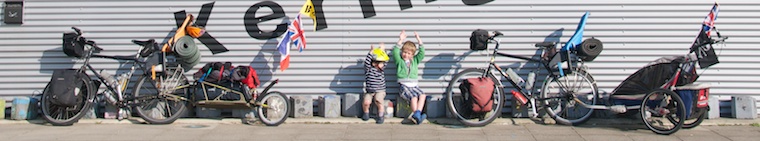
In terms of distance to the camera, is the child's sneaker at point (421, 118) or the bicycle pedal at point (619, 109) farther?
the child's sneaker at point (421, 118)

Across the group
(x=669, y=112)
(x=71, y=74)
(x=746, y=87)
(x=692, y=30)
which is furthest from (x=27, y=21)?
(x=746, y=87)

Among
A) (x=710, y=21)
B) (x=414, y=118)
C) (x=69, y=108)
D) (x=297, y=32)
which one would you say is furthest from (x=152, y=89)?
(x=710, y=21)

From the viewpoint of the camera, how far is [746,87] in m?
9.23

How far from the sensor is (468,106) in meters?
8.48

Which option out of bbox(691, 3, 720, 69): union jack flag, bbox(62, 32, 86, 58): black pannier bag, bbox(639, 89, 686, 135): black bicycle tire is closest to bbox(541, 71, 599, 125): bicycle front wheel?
bbox(639, 89, 686, 135): black bicycle tire

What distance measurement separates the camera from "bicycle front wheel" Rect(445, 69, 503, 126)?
8492mm

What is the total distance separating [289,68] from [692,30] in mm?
5820

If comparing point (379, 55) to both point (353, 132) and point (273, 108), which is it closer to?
A: point (353, 132)

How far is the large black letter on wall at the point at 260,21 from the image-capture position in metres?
9.38

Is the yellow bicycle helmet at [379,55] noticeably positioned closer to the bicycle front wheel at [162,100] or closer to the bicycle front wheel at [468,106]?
the bicycle front wheel at [468,106]

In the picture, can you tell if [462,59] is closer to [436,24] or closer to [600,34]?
[436,24]

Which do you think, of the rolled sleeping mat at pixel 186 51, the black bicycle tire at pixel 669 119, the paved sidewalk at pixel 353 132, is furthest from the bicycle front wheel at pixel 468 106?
the rolled sleeping mat at pixel 186 51

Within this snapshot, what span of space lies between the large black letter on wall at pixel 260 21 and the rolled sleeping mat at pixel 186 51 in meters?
0.80

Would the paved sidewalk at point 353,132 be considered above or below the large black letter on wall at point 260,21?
below
